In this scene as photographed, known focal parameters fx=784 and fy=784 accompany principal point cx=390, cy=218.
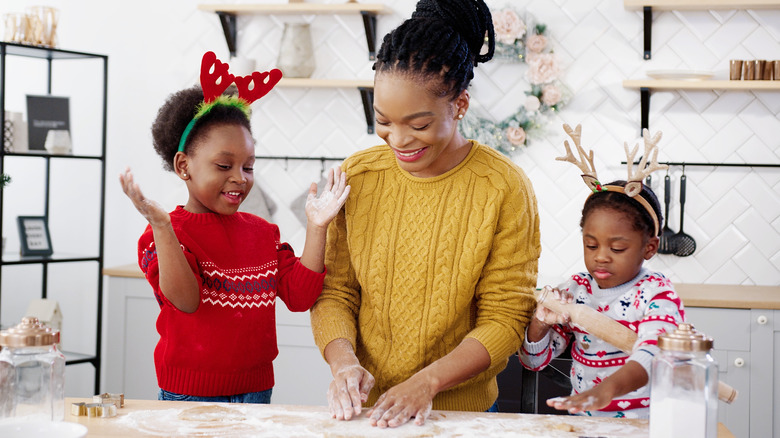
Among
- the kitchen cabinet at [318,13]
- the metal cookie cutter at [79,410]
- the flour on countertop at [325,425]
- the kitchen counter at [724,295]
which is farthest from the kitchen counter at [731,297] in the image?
the metal cookie cutter at [79,410]

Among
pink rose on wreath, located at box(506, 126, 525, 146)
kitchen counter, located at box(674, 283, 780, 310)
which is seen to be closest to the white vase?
pink rose on wreath, located at box(506, 126, 525, 146)

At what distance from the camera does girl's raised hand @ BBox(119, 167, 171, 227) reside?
120cm

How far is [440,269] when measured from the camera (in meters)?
1.36

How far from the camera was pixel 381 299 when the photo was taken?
4.56 feet

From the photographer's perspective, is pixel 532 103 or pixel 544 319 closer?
pixel 544 319

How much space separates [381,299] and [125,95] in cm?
250

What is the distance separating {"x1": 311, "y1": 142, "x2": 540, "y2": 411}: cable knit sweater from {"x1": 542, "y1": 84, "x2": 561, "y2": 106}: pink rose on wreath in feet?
5.75

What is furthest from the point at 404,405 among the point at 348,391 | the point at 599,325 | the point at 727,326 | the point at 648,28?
the point at 648,28

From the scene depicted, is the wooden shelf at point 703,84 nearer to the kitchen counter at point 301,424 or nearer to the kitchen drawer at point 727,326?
the kitchen drawer at point 727,326

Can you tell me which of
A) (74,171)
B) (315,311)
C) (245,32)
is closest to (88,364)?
(74,171)

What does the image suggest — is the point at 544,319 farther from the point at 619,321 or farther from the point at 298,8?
the point at 298,8

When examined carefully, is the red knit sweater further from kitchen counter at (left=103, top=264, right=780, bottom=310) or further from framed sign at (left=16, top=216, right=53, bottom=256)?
framed sign at (left=16, top=216, right=53, bottom=256)

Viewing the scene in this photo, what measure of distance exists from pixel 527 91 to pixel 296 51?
0.96 meters

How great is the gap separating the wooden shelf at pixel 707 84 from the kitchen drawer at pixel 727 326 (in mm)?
832
